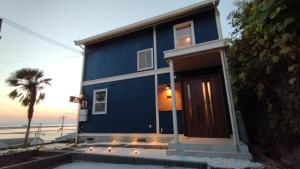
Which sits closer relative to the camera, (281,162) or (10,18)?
→ (281,162)

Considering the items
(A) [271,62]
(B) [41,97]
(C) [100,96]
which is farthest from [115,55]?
(A) [271,62]

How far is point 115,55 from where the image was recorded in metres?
8.52

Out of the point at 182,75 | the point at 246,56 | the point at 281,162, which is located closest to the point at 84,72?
the point at 182,75

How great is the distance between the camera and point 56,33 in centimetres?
975

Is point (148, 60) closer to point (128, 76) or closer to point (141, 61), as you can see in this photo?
point (141, 61)

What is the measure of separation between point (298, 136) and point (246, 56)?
1.83 m

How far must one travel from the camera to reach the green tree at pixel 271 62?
2.14 meters

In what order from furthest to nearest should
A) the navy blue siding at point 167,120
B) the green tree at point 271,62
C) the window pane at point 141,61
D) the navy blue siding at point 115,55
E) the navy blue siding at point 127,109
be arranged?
the navy blue siding at point 115,55, the window pane at point 141,61, the navy blue siding at point 127,109, the navy blue siding at point 167,120, the green tree at point 271,62

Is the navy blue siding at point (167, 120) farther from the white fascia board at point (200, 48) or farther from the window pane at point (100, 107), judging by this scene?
the window pane at point (100, 107)

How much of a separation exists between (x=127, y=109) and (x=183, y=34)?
439cm

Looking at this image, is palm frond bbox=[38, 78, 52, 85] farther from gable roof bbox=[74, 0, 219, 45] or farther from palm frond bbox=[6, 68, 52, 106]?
gable roof bbox=[74, 0, 219, 45]

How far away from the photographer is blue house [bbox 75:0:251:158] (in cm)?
470

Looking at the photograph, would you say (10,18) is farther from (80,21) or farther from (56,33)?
(80,21)

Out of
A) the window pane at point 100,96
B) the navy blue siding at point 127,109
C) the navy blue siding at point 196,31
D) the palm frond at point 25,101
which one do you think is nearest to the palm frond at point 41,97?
the palm frond at point 25,101
